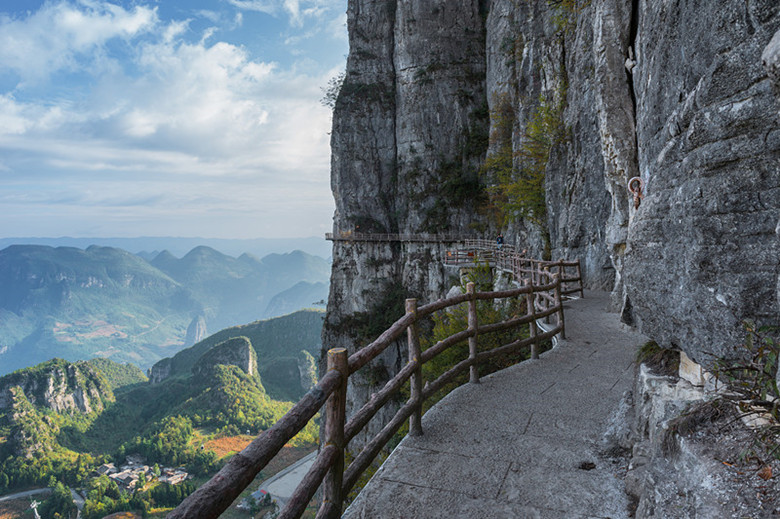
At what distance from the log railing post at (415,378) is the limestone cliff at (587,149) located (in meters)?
1.92

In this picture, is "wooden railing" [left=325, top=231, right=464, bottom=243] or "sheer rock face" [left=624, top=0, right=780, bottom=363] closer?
"sheer rock face" [left=624, top=0, right=780, bottom=363]

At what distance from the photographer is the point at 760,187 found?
2.04 meters

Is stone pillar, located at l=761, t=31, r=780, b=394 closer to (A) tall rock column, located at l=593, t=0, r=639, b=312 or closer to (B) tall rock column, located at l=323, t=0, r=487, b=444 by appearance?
(A) tall rock column, located at l=593, t=0, r=639, b=312

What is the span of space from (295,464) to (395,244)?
4124cm

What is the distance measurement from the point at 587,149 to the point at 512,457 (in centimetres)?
1374

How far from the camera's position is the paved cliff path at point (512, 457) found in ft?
9.11

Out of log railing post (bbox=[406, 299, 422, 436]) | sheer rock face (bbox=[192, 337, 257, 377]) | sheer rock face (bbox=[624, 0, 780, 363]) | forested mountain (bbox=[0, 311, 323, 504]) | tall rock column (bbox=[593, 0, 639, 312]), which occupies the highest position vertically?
tall rock column (bbox=[593, 0, 639, 312])

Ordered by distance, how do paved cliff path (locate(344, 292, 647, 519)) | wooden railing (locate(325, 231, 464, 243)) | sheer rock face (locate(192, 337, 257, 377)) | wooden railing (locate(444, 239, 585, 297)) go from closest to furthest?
paved cliff path (locate(344, 292, 647, 519)) → wooden railing (locate(444, 239, 585, 297)) → wooden railing (locate(325, 231, 464, 243)) → sheer rock face (locate(192, 337, 257, 377))

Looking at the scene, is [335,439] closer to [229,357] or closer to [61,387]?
[229,357]

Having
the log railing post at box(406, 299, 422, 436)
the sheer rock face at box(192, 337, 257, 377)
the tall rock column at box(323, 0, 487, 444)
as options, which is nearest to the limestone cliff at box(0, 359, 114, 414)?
the sheer rock face at box(192, 337, 257, 377)

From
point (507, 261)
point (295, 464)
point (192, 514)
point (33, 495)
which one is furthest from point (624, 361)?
point (33, 495)

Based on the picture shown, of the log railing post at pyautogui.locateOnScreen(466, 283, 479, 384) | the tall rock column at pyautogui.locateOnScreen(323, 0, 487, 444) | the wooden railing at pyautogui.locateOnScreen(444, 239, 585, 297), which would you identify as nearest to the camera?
the log railing post at pyautogui.locateOnScreen(466, 283, 479, 384)

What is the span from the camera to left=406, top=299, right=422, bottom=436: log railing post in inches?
151

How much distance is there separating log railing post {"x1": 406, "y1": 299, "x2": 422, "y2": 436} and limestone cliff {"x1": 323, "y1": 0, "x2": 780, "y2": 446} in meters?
1.92
